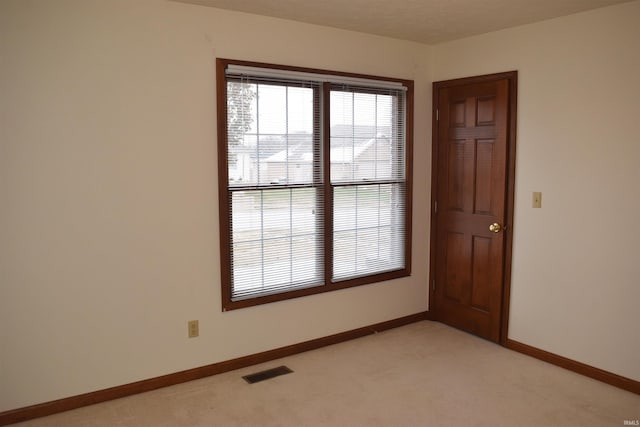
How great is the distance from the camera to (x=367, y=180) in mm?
4059

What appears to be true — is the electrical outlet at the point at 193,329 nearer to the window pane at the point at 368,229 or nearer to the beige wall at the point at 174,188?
the beige wall at the point at 174,188

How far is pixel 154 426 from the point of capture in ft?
9.07

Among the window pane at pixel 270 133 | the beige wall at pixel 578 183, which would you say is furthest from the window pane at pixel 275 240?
the beige wall at pixel 578 183

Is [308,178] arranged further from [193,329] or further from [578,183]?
[578,183]

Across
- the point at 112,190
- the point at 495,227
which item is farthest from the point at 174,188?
the point at 495,227

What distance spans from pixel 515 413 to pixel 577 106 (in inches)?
77.9

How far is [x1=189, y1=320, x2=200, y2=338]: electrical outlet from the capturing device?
3.30 metres

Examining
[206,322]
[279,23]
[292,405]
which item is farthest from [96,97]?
[292,405]

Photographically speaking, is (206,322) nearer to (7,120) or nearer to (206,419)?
(206,419)

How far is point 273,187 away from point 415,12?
4.81 ft

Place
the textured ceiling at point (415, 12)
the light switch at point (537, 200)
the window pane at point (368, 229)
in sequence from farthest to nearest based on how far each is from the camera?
the window pane at point (368, 229)
the light switch at point (537, 200)
the textured ceiling at point (415, 12)

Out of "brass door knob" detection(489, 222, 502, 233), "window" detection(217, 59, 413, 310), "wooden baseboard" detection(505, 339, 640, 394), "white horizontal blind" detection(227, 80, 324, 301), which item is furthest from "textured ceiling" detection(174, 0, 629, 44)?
"wooden baseboard" detection(505, 339, 640, 394)

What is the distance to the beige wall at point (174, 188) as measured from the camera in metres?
2.75

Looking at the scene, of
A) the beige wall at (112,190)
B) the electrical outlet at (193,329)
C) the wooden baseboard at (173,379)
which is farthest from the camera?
the electrical outlet at (193,329)
